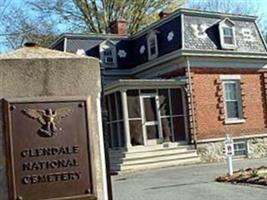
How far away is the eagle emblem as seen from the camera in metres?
5.06

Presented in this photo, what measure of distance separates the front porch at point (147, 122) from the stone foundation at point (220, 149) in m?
0.65

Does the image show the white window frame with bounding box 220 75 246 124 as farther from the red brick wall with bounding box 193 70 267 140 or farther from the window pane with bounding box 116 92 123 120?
the window pane with bounding box 116 92 123 120

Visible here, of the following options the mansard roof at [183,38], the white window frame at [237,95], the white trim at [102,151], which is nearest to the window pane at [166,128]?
the white window frame at [237,95]

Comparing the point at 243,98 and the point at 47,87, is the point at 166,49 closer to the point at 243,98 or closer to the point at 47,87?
the point at 243,98

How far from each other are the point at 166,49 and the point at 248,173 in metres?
12.1

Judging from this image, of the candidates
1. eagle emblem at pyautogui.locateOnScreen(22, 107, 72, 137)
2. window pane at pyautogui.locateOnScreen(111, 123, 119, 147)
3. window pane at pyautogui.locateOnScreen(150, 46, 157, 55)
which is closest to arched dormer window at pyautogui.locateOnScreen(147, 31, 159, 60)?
window pane at pyautogui.locateOnScreen(150, 46, 157, 55)

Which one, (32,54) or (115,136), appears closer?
(32,54)

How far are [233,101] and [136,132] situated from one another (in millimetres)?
5535

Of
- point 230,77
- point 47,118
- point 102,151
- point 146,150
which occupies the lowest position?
point 146,150

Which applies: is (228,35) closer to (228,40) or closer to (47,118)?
(228,40)

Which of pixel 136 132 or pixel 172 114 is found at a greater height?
pixel 172 114

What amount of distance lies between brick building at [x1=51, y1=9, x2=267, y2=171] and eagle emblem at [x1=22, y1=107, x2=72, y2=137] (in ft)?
58.2

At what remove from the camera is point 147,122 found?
24.8 metres

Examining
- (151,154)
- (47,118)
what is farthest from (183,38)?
(47,118)
